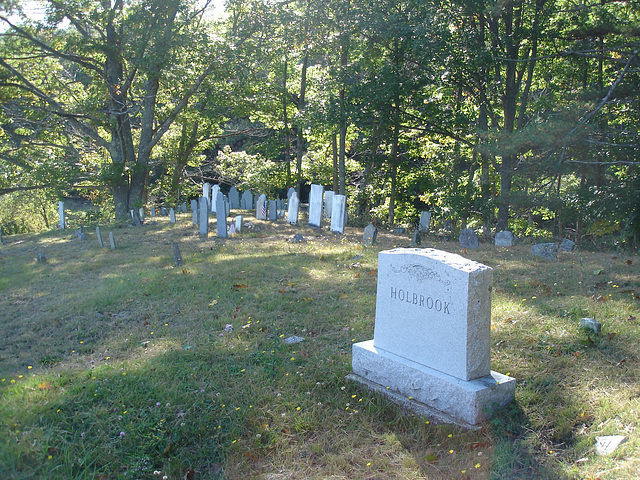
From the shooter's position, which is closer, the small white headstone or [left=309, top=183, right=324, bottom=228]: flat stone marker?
the small white headstone

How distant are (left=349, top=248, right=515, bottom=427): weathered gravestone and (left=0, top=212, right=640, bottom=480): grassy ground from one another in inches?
6.9

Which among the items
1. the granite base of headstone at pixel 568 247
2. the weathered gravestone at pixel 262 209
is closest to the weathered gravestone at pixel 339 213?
the weathered gravestone at pixel 262 209

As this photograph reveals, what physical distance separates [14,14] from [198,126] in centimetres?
952

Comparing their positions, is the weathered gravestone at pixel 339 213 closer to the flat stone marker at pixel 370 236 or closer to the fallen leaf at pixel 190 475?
the flat stone marker at pixel 370 236

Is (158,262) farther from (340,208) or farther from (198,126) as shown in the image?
(198,126)

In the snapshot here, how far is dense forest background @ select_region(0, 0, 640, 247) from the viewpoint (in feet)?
39.2

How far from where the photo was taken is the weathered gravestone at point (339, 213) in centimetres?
1289

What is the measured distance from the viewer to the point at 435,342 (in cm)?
413

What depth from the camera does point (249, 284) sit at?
7555 millimetres

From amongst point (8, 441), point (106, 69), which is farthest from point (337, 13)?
point (8, 441)

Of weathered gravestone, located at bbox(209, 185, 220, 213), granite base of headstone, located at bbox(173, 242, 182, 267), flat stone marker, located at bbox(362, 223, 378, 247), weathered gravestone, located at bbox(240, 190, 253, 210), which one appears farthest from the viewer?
weathered gravestone, located at bbox(240, 190, 253, 210)

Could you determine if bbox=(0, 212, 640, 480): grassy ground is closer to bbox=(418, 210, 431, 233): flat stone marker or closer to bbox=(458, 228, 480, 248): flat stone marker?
bbox=(458, 228, 480, 248): flat stone marker

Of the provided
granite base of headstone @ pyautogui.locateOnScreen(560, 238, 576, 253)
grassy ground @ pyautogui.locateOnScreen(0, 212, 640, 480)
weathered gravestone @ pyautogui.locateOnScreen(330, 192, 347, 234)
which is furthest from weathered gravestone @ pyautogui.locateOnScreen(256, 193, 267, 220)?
granite base of headstone @ pyautogui.locateOnScreen(560, 238, 576, 253)

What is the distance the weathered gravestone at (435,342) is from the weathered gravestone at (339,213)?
831 cm
